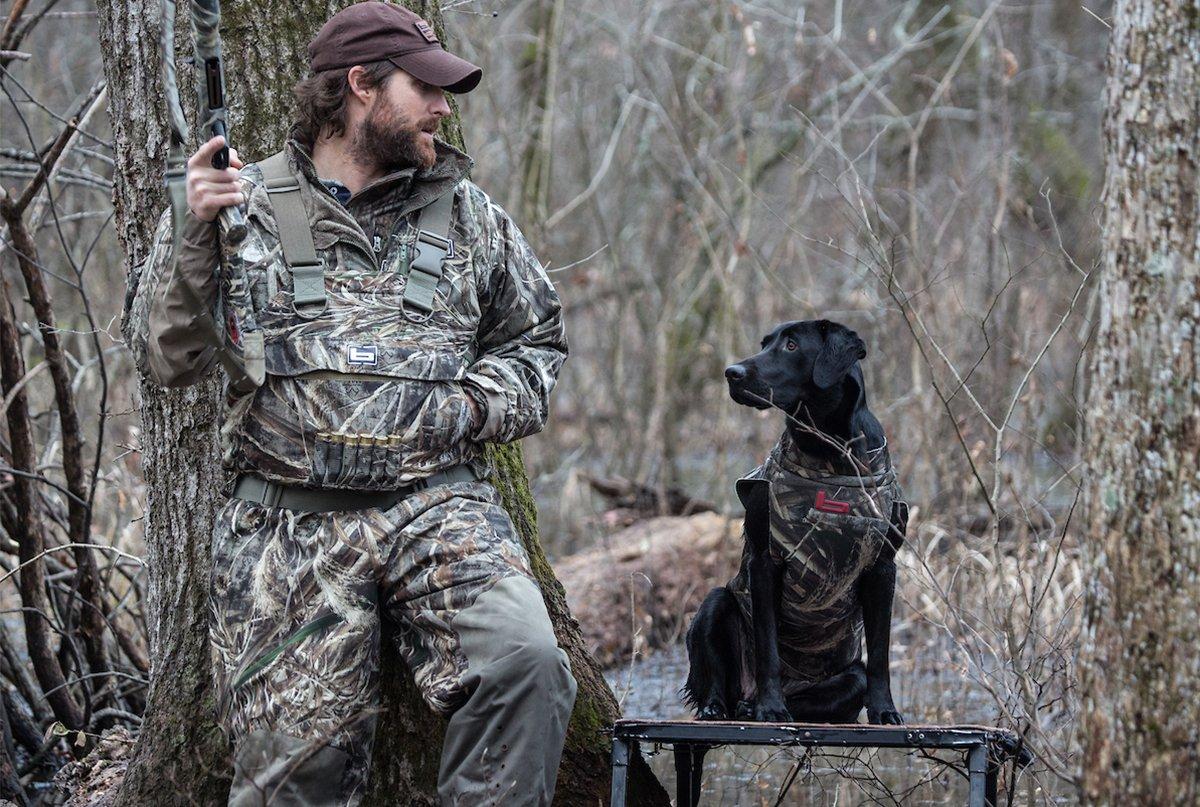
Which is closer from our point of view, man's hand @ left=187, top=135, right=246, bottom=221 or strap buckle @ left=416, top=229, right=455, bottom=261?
man's hand @ left=187, top=135, right=246, bottom=221

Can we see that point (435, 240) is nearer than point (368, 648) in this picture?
No

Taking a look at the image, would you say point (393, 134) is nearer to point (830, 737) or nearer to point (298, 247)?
point (298, 247)

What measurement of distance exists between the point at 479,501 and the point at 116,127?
72.8 inches

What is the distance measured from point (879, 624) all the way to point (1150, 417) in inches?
65.0

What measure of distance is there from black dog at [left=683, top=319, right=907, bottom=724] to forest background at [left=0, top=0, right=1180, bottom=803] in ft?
7.47

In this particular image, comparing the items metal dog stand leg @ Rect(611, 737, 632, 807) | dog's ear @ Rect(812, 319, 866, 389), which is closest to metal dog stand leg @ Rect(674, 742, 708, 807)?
metal dog stand leg @ Rect(611, 737, 632, 807)

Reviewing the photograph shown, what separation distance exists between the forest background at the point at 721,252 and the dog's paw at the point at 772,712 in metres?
2.61

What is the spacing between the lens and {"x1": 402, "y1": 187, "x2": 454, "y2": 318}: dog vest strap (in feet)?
12.1

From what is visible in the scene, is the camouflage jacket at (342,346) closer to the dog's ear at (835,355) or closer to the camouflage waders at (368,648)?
the camouflage waders at (368,648)

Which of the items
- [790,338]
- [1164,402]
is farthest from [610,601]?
[1164,402]

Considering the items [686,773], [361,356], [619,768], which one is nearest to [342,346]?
[361,356]

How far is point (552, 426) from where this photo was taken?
40.6 ft

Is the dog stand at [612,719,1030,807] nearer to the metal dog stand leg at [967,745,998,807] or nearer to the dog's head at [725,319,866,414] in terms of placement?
the metal dog stand leg at [967,745,998,807]

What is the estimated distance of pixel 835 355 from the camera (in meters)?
4.48
